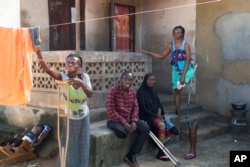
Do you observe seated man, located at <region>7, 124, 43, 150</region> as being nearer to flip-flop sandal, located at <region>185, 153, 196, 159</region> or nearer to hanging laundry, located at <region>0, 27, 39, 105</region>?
hanging laundry, located at <region>0, 27, 39, 105</region>

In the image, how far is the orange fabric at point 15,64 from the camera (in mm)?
3889

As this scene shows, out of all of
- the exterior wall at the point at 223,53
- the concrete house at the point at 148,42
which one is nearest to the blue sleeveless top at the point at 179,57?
the concrete house at the point at 148,42

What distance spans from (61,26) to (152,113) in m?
3.52

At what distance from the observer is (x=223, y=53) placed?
25.1ft

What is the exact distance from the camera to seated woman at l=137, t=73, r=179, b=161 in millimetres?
5672

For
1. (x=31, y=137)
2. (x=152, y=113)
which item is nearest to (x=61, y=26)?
(x=31, y=137)

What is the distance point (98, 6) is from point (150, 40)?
167 cm

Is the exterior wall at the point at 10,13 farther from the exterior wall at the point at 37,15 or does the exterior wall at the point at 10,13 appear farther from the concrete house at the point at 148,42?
the exterior wall at the point at 37,15

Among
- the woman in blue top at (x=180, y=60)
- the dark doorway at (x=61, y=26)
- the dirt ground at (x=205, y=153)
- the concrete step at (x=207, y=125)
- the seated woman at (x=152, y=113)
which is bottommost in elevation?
the dirt ground at (x=205, y=153)

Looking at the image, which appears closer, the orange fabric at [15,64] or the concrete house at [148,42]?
the orange fabric at [15,64]

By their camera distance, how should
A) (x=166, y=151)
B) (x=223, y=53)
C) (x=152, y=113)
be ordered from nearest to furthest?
(x=166, y=151)
(x=152, y=113)
(x=223, y=53)

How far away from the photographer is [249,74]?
731 centimetres

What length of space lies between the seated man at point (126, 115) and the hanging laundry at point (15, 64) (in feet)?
5.32

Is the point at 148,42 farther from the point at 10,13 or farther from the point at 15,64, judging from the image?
the point at 15,64
